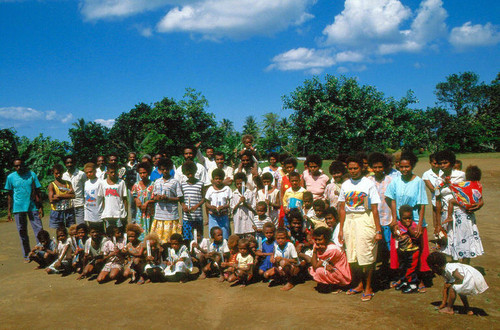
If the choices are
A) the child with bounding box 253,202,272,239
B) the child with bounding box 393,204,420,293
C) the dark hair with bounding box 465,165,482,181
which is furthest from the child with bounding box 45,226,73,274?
the dark hair with bounding box 465,165,482,181

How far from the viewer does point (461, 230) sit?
5.10m

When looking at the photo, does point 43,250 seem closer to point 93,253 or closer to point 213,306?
point 93,253

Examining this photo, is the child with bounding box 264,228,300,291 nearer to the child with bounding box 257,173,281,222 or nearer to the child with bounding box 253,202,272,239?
the child with bounding box 253,202,272,239

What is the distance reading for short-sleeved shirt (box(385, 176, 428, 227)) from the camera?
4.64m

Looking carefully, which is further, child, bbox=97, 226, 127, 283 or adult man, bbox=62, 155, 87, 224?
adult man, bbox=62, 155, 87, 224

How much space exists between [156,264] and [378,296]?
303 centimetres

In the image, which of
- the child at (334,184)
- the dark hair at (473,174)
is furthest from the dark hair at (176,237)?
the dark hair at (473,174)

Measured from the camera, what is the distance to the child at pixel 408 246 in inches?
182

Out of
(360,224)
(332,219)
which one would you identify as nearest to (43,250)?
(332,219)

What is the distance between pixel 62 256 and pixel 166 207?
71.7 inches

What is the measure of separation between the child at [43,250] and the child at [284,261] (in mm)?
3652

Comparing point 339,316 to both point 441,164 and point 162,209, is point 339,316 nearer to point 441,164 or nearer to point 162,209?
point 441,164

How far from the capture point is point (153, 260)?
548 cm

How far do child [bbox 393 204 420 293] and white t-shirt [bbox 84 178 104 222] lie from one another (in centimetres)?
464
